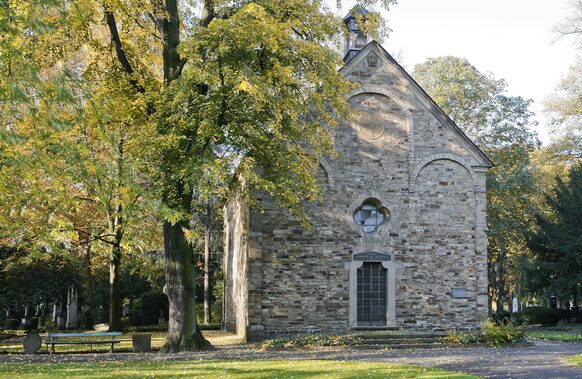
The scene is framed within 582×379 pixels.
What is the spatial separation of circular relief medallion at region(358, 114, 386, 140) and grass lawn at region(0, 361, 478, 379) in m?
11.5

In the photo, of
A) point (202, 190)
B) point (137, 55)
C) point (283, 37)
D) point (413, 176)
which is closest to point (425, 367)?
point (202, 190)

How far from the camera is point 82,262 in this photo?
33.0m

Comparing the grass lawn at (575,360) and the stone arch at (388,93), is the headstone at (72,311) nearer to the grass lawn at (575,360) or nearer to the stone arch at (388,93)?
the stone arch at (388,93)

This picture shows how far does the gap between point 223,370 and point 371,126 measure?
13.8 m

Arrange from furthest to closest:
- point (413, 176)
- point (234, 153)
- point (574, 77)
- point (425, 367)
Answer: point (574, 77) → point (413, 176) → point (234, 153) → point (425, 367)

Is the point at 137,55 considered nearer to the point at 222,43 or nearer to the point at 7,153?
the point at 222,43

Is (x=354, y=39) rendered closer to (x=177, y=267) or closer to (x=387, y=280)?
(x=387, y=280)

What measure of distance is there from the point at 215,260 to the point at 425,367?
30.8 m

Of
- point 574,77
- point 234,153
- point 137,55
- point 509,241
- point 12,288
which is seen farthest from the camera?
point 574,77

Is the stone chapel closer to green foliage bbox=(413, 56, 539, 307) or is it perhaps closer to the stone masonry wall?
the stone masonry wall

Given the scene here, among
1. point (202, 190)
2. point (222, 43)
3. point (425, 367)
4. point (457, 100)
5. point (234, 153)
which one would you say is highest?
point (457, 100)

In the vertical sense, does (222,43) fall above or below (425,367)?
above

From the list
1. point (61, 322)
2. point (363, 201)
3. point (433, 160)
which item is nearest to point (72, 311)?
point (61, 322)

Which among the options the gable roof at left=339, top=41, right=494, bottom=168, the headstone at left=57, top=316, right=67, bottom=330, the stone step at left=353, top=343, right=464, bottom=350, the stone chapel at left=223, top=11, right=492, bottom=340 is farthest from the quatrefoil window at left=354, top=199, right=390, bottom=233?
the headstone at left=57, top=316, right=67, bottom=330
